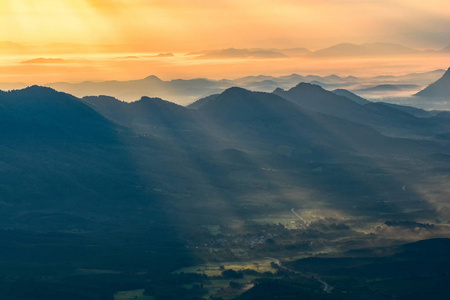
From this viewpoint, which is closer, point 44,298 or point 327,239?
point 44,298

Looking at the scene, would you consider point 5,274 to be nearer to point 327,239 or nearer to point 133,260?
point 133,260

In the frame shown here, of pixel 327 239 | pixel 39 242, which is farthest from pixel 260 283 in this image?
pixel 39 242

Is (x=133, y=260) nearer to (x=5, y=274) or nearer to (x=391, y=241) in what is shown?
(x=5, y=274)

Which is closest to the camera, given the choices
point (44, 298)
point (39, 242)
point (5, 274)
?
point (44, 298)

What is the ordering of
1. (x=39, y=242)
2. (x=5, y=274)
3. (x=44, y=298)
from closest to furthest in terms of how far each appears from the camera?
(x=44, y=298)
(x=5, y=274)
(x=39, y=242)

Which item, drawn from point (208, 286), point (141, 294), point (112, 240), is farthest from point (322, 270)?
point (112, 240)

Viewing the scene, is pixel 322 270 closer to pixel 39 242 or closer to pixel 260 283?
pixel 260 283

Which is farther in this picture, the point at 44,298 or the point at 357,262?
the point at 357,262
